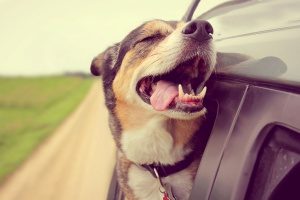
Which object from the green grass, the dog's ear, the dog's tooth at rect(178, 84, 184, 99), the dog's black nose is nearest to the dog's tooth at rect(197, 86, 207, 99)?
the dog's tooth at rect(178, 84, 184, 99)

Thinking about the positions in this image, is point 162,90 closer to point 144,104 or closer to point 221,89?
point 144,104

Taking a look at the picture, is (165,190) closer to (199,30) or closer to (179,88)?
(179,88)

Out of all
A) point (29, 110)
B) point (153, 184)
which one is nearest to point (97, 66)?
point (153, 184)

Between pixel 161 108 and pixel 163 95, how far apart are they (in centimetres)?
9

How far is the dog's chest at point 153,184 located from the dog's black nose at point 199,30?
72cm

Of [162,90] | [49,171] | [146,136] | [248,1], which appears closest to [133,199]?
[146,136]

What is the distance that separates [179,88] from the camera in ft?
9.11

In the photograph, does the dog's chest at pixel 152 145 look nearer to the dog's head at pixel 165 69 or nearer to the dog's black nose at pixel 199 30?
the dog's head at pixel 165 69

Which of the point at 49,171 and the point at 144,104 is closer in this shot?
the point at 144,104

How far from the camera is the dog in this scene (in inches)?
113

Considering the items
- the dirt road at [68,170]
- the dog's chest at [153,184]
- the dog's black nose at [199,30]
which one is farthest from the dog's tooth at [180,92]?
the dirt road at [68,170]

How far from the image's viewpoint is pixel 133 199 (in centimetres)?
331

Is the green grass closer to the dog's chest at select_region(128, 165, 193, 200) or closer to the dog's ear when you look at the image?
the dog's ear

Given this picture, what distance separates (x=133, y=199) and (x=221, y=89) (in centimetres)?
114
